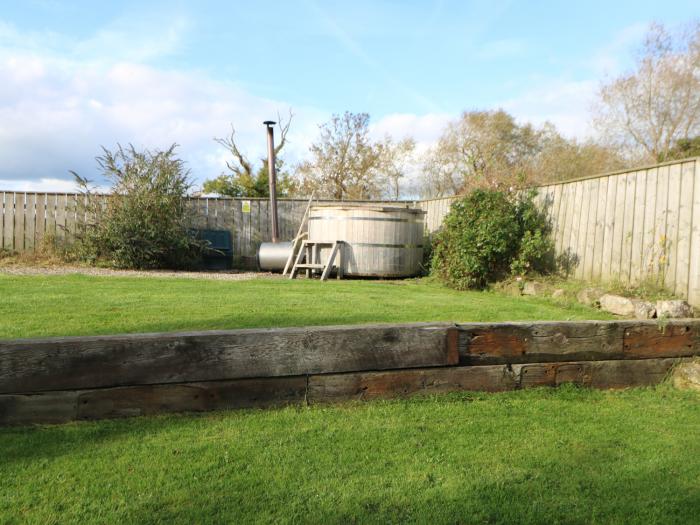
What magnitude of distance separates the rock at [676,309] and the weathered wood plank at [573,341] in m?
1.51

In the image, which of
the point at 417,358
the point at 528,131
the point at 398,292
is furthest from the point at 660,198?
the point at 528,131

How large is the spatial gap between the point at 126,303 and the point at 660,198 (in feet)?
18.4

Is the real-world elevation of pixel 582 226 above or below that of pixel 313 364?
above

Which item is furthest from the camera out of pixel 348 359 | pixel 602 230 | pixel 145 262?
pixel 145 262

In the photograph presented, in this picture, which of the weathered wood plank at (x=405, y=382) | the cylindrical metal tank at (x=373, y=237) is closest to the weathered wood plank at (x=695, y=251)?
the weathered wood plank at (x=405, y=382)

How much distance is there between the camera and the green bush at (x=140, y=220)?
11.2 meters

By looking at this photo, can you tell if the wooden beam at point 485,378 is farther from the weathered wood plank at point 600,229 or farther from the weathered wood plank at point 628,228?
the weathered wood plank at point 600,229

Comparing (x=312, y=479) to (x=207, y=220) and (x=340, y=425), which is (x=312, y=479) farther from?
(x=207, y=220)

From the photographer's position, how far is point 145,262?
37.2ft

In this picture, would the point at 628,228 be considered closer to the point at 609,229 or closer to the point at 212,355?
the point at 609,229

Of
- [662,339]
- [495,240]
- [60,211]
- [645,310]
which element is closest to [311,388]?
[662,339]

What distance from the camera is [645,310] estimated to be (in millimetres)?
5492

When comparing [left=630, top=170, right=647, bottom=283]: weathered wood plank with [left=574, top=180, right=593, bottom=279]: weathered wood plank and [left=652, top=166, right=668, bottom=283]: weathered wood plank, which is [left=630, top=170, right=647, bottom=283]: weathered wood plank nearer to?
[left=652, top=166, right=668, bottom=283]: weathered wood plank

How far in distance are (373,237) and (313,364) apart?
7.22 m
